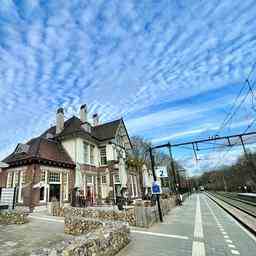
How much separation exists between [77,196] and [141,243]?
1249 cm

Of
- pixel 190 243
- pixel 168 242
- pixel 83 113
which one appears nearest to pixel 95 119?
pixel 83 113

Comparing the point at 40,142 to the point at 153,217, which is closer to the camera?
the point at 153,217

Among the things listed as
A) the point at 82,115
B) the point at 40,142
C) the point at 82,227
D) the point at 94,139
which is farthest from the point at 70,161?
the point at 82,227

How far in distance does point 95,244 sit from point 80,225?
3681mm

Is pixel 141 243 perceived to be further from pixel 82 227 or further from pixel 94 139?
pixel 94 139

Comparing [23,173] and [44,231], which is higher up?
[23,173]

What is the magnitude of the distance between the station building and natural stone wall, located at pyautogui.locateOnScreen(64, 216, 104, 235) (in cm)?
834

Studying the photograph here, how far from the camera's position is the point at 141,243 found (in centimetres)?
700

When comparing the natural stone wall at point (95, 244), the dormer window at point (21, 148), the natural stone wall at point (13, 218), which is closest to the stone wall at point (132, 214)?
the natural stone wall at point (13, 218)

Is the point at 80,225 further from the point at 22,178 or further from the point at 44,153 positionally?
the point at 44,153

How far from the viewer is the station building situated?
16359 mm

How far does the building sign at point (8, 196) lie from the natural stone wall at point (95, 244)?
975cm

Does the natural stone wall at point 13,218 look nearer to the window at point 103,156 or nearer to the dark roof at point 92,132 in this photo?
the dark roof at point 92,132

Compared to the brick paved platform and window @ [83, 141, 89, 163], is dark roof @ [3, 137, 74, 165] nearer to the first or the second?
window @ [83, 141, 89, 163]
